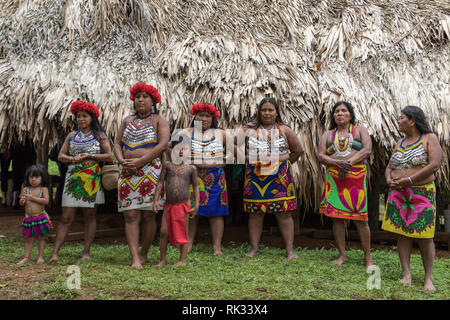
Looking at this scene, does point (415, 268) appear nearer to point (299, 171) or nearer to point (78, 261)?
point (299, 171)

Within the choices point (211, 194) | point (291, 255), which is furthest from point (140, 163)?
point (291, 255)

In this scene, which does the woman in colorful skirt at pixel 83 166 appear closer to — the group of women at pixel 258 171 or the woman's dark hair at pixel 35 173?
the group of women at pixel 258 171

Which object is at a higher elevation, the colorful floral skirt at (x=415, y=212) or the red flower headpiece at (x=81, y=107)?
the red flower headpiece at (x=81, y=107)

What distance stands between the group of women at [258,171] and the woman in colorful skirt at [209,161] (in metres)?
0.01

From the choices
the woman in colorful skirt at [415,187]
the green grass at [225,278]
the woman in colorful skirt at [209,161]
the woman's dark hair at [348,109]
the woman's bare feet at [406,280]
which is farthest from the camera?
the woman in colorful skirt at [209,161]

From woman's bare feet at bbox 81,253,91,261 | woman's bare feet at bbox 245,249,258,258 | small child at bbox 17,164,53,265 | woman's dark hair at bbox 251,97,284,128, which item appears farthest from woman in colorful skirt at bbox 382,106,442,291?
small child at bbox 17,164,53,265

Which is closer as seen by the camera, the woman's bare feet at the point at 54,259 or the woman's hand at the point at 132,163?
the woman's hand at the point at 132,163

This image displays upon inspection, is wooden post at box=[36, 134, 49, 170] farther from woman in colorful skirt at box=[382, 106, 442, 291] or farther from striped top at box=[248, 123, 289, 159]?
woman in colorful skirt at box=[382, 106, 442, 291]

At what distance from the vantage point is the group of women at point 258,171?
349cm

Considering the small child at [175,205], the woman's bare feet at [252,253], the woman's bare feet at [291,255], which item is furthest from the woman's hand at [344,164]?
the small child at [175,205]

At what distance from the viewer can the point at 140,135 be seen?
386cm

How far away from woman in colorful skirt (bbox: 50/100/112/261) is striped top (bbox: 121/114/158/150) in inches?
12.5

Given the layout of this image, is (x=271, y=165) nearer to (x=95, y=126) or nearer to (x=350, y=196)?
(x=350, y=196)
